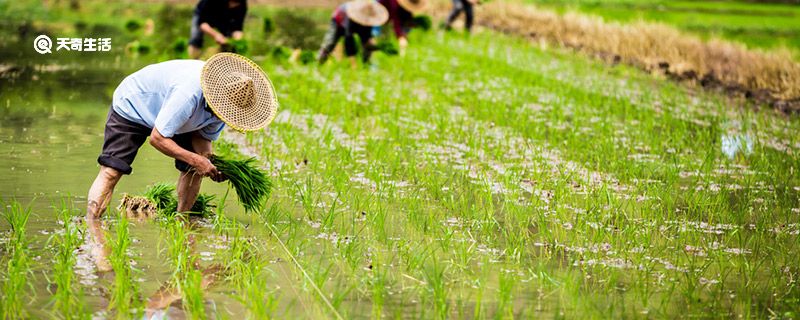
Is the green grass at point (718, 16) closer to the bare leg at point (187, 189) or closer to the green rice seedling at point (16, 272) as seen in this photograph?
the bare leg at point (187, 189)

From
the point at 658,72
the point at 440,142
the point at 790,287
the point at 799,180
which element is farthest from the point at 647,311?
the point at 658,72

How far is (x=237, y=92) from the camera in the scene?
5.42 metres

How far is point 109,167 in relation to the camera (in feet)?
18.7

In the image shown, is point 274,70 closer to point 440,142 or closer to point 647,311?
point 440,142

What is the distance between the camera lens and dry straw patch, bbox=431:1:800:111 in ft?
40.3

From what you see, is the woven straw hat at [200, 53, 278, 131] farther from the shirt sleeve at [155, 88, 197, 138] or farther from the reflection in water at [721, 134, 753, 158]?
the reflection in water at [721, 134, 753, 158]

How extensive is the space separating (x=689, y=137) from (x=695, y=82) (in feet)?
14.4

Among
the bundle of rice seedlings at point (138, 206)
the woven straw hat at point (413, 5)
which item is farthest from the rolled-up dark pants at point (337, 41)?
the bundle of rice seedlings at point (138, 206)

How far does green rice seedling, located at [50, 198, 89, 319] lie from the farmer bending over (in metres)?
0.41

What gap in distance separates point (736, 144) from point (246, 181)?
4364 millimetres

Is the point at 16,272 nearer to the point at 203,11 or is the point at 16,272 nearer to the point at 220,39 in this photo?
the point at 220,39

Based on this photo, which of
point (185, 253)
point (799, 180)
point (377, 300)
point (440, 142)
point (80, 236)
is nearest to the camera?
point (377, 300)
